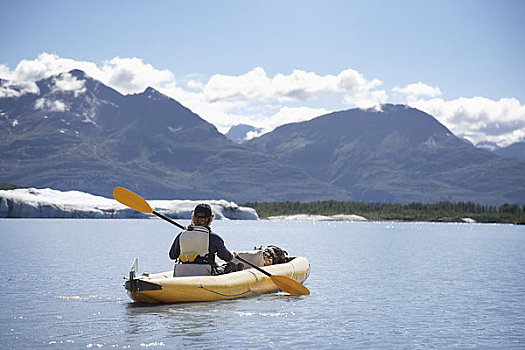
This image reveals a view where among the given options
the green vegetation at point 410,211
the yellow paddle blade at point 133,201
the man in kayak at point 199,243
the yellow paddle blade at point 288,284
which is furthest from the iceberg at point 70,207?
the man in kayak at point 199,243

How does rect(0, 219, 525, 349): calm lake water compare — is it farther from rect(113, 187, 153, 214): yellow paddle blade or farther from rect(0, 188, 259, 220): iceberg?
rect(0, 188, 259, 220): iceberg

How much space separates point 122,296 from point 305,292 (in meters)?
5.16

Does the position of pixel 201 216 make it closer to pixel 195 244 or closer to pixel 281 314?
pixel 195 244

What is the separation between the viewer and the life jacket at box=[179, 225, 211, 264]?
1534cm

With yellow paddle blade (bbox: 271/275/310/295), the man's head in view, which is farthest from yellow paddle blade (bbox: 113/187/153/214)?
yellow paddle blade (bbox: 271/275/310/295)

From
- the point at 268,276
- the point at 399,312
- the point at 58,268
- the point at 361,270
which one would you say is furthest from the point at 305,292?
the point at 58,268

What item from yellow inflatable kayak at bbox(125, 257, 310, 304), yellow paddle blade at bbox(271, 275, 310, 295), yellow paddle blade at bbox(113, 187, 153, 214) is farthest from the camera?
yellow paddle blade at bbox(113, 187, 153, 214)

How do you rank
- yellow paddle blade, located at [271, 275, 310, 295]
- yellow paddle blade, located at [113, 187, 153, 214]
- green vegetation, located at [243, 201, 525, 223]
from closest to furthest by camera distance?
yellow paddle blade, located at [271, 275, 310, 295], yellow paddle blade, located at [113, 187, 153, 214], green vegetation, located at [243, 201, 525, 223]

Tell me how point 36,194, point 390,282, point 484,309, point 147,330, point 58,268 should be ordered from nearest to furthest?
point 147,330, point 484,309, point 390,282, point 58,268, point 36,194

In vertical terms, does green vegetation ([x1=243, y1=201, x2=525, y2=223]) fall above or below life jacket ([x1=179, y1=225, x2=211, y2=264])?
above

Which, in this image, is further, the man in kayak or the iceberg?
the iceberg

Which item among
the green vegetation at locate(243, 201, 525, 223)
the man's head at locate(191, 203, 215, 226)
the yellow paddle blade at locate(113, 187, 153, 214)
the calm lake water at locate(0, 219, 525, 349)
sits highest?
the green vegetation at locate(243, 201, 525, 223)

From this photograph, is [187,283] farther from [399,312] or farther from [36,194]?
[36,194]

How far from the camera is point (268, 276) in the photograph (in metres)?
17.9
